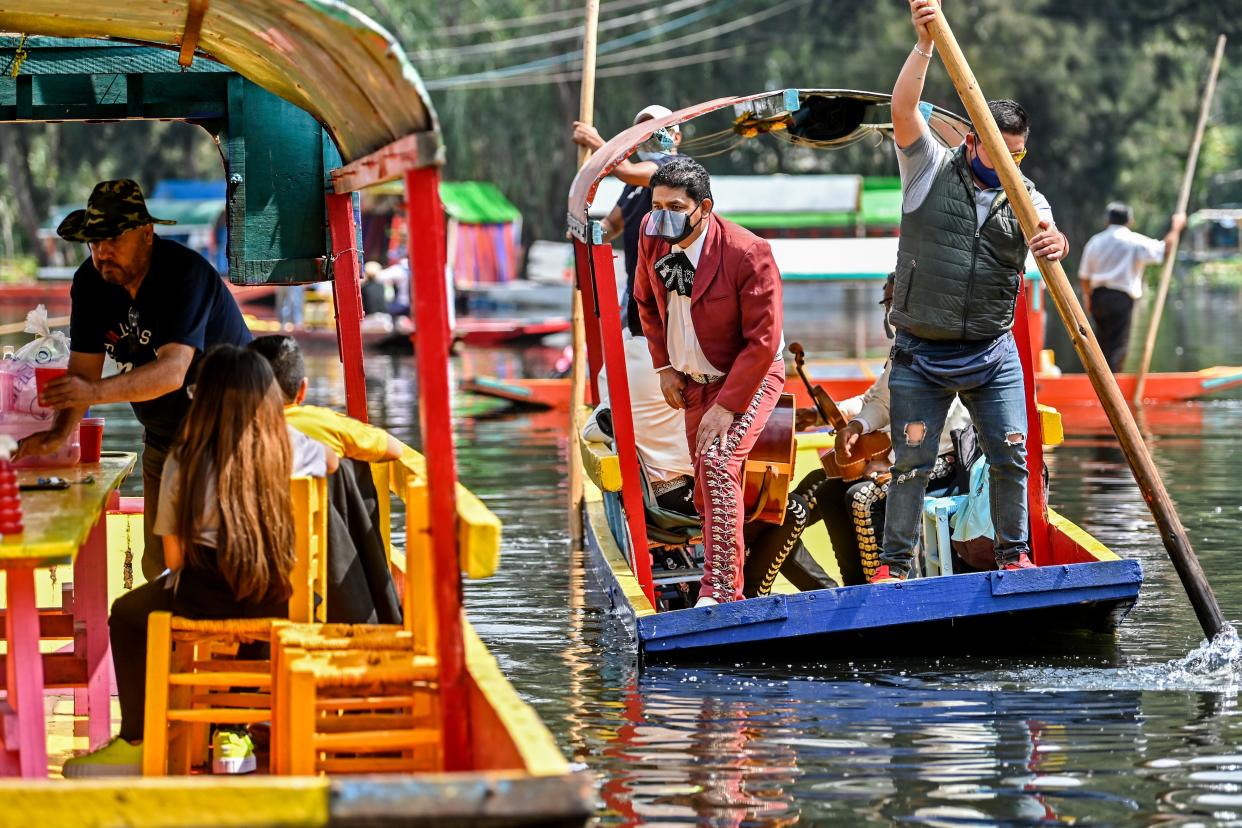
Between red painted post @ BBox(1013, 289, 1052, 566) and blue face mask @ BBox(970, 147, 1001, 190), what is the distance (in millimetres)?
555

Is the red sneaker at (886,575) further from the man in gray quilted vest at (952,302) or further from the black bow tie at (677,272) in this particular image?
the black bow tie at (677,272)

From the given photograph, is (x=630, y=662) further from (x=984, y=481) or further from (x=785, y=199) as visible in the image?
(x=785, y=199)

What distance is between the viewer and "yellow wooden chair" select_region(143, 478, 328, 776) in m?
5.22

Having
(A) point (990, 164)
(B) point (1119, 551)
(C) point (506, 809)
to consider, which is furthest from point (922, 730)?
(B) point (1119, 551)

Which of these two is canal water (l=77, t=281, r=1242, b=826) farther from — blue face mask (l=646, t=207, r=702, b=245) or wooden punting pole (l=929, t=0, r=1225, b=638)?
blue face mask (l=646, t=207, r=702, b=245)

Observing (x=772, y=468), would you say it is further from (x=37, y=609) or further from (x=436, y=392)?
(x=436, y=392)

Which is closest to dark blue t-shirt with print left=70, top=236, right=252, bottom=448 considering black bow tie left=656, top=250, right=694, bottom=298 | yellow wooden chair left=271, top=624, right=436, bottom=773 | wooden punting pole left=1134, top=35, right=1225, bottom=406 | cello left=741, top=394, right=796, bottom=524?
yellow wooden chair left=271, top=624, right=436, bottom=773

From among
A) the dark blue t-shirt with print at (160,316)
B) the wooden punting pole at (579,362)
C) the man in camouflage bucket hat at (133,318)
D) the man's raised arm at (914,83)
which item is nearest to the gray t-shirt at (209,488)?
the man in camouflage bucket hat at (133,318)

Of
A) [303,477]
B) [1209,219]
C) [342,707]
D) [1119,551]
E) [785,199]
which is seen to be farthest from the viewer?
[1209,219]

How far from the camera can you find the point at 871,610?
7402 millimetres

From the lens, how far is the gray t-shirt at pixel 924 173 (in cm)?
732

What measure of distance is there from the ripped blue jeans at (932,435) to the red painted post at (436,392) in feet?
10.6

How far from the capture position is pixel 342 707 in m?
4.96

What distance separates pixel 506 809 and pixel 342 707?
1.24 meters
